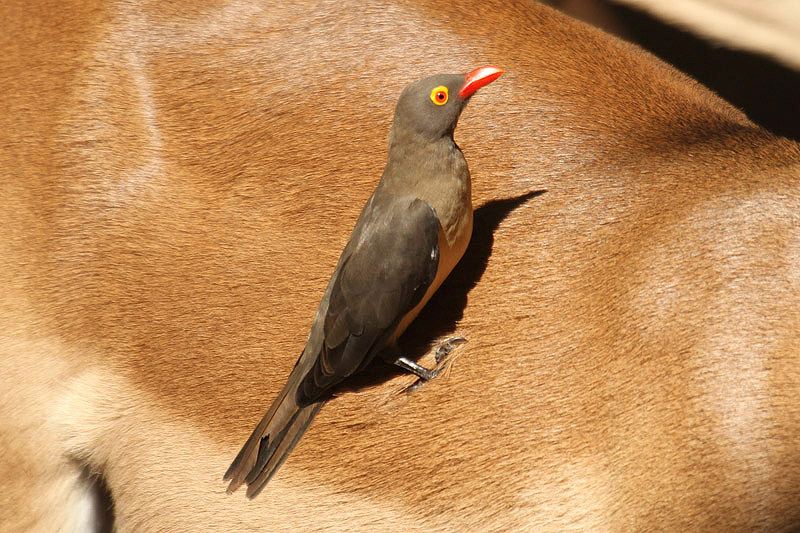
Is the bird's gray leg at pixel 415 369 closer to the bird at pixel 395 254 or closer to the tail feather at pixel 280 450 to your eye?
the bird at pixel 395 254

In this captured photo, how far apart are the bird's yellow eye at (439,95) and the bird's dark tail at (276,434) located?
0.65 metres

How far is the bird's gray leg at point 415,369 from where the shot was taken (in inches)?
70.5

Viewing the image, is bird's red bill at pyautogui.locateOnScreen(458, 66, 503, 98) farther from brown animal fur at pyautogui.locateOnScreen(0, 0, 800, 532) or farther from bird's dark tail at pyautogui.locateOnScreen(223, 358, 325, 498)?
bird's dark tail at pyautogui.locateOnScreen(223, 358, 325, 498)

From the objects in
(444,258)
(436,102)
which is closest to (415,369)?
(444,258)

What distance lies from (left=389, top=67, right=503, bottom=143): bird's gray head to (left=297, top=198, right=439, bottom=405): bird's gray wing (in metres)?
0.16

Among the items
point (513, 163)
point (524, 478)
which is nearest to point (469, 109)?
point (513, 163)

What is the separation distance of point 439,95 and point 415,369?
2.02 feet

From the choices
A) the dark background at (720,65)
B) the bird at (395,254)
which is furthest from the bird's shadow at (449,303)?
the dark background at (720,65)

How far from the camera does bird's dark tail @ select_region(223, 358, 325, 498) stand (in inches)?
67.8

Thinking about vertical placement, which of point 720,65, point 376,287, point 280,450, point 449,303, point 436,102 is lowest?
point 280,450

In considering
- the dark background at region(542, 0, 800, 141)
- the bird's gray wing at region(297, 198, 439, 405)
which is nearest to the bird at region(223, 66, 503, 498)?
the bird's gray wing at region(297, 198, 439, 405)

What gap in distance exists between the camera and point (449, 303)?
1867 millimetres

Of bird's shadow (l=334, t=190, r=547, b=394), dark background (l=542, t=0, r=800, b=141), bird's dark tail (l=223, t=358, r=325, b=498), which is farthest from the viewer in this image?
dark background (l=542, t=0, r=800, b=141)

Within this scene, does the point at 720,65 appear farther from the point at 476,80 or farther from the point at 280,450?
the point at 280,450
